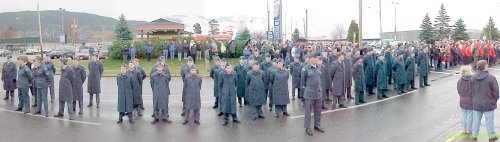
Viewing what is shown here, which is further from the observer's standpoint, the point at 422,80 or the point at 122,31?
the point at 122,31

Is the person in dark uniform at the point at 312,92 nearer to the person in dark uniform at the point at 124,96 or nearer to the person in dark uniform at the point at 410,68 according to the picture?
the person in dark uniform at the point at 124,96

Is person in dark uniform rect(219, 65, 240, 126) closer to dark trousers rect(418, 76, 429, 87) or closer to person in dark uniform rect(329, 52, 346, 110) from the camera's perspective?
person in dark uniform rect(329, 52, 346, 110)

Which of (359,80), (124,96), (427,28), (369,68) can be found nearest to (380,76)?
(369,68)

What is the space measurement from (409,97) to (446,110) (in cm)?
292

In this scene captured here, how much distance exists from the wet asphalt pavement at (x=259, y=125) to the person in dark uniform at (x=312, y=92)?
1.05ft

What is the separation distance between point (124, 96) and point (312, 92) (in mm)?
5169

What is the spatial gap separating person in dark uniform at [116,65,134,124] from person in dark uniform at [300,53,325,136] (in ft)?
15.8

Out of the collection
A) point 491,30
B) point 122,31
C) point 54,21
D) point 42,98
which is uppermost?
point 54,21

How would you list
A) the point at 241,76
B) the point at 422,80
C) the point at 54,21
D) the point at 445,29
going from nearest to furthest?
the point at 241,76
the point at 422,80
the point at 445,29
the point at 54,21

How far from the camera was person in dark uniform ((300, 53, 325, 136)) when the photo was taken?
440 inches

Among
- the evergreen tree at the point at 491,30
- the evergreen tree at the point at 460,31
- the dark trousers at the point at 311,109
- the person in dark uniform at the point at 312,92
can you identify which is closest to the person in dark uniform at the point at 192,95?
the person in dark uniform at the point at 312,92

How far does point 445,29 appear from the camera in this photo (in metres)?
76.9

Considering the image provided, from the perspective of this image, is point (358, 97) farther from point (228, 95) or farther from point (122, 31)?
point (122, 31)

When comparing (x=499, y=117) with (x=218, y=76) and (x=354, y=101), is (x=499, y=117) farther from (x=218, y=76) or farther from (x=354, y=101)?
(x=218, y=76)
